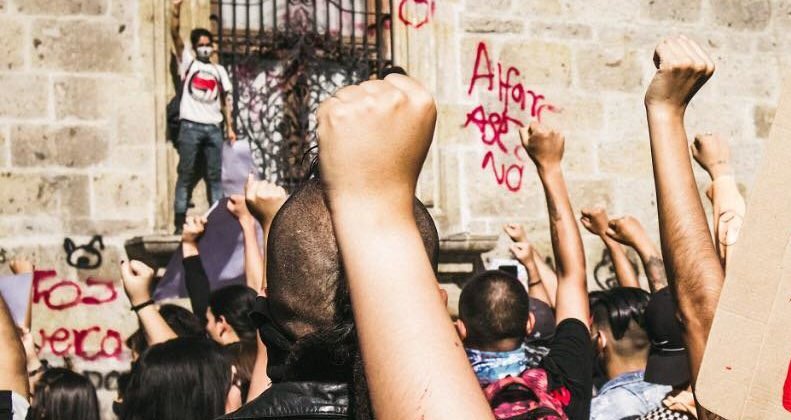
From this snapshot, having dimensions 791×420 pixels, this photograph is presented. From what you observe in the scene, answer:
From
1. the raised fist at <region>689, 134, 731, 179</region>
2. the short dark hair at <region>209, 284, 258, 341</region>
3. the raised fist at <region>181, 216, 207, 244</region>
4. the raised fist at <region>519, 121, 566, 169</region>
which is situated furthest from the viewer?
the raised fist at <region>181, 216, 207, 244</region>

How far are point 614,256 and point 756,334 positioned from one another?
→ 4.62 metres

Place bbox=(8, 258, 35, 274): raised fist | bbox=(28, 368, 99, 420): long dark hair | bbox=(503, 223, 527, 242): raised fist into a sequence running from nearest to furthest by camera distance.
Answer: bbox=(28, 368, 99, 420): long dark hair
bbox=(503, 223, 527, 242): raised fist
bbox=(8, 258, 35, 274): raised fist

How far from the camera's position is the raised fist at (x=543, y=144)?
372 cm

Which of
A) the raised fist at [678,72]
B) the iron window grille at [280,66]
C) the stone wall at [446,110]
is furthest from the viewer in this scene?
the iron window grille at [280,66]

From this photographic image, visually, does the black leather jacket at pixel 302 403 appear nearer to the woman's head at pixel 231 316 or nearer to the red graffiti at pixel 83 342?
the woman's head at pixel 231 316

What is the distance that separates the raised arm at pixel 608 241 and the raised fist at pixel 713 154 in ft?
6.29

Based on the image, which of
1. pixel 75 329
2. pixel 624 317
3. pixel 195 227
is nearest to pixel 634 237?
pixel 624 317

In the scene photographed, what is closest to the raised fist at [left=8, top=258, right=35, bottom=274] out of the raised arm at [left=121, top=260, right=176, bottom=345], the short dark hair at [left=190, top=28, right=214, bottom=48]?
the short dark hair at [left=190, top=28, right=214, bottom=48]

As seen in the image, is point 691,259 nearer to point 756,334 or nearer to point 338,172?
point 756,334

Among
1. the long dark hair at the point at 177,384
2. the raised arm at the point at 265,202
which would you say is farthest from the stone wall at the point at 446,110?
the raised arm at the point at 265,202

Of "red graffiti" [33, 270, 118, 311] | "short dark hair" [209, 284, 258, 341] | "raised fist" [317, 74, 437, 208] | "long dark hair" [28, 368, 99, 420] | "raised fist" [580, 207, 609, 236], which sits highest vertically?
"raised fist" [317, 74, 437, 208]

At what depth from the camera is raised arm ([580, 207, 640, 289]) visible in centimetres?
555

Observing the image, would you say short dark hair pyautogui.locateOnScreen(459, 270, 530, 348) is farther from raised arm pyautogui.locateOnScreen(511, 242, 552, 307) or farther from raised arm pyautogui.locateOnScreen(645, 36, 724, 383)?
raised arm pyautogui.locateOnScreen(511, 242, 552, 307)

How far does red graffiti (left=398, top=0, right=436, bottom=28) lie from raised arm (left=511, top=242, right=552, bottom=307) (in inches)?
132
